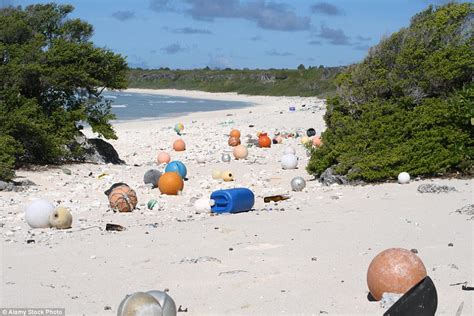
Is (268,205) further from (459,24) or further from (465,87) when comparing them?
(459,24)

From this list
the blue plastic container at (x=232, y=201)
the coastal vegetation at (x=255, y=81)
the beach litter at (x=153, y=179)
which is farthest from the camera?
the coastal vegetation at (x=255, y=81)

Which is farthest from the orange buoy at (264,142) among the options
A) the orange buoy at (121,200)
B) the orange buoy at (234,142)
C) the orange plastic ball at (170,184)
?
the orange buoy at (121,200)

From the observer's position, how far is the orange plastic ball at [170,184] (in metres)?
14.2

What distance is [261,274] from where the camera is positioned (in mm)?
7332

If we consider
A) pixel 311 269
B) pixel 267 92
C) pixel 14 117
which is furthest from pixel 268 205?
pixel 267 92

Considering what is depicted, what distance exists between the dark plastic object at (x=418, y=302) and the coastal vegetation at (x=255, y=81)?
60.5m

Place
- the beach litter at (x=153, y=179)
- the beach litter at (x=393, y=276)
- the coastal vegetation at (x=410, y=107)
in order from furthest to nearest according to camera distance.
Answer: the beach litter at (x=153, y=179) < the coastal vegetation at (x=410, y=107) < the beach litter at (x=393, y=276)

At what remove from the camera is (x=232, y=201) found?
1143cm

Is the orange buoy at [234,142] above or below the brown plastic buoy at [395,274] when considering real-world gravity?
above

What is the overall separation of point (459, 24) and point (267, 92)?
7397cm

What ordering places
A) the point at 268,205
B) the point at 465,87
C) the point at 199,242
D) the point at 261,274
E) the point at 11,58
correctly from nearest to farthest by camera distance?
1. the point at 261,274
2. the point at 199,242
3. the point at 268,205
4. the point at 465,87
5. the point at 11,58

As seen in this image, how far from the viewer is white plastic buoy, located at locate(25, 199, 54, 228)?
10.6 m

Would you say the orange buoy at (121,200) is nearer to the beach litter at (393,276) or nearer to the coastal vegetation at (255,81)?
the beach litter at (393,276)

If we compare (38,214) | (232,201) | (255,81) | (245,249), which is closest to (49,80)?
(38,214)
